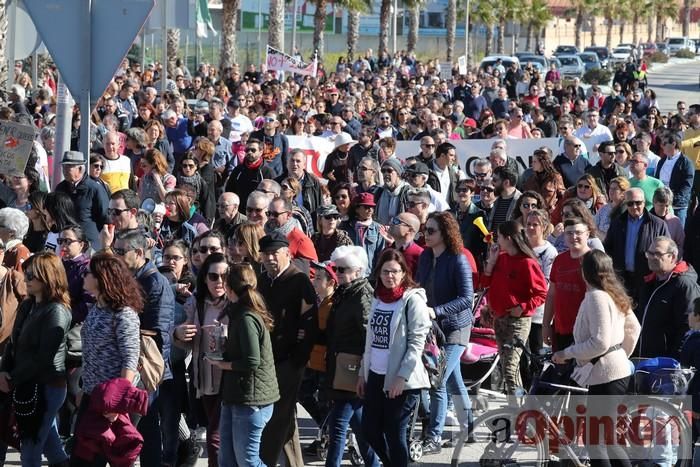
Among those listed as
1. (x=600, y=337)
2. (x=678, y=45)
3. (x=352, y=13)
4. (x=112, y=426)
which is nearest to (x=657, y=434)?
(x=600, y=337)

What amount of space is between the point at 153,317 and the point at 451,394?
2.44 m

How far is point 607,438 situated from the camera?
25.7 ft

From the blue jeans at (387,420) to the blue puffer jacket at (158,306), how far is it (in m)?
1.24

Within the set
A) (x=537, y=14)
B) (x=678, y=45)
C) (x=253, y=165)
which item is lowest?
(x=253, y=165)

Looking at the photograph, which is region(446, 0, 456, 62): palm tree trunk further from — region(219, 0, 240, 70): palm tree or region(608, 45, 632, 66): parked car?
region(219, 0, 240, 70): palm tree

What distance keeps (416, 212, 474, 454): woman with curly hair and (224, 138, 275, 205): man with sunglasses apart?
18.0 feet

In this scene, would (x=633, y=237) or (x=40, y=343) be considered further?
Result: (x=633, y=237)

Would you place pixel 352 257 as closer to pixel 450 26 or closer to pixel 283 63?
pixel 283 63

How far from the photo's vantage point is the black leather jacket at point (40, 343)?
7.63 m

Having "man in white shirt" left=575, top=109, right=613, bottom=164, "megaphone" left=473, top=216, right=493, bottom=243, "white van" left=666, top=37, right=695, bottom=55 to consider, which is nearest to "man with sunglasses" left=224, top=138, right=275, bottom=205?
"megaphone" left=473, top=216, right=493, bottom=243

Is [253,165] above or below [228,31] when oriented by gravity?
below

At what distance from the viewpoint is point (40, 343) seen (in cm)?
765

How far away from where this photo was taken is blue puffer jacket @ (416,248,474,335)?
29.5ft

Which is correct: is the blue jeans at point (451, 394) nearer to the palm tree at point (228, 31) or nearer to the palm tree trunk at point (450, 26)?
the palm tree at point (228, 31)
